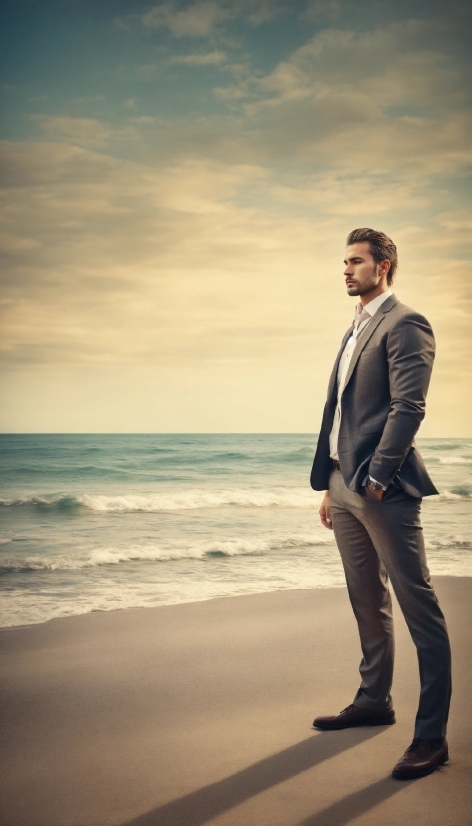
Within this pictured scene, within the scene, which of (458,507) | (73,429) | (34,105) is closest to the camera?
(34,105)

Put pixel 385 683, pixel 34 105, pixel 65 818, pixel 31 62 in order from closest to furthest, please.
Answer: pixel 65 818 < pixel 385 683 < pixel 31 62 < pixel 34 105

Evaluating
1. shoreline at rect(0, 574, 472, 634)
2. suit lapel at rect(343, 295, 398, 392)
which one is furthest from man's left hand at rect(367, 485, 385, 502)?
shoreline at rect(0, 574, 472, 634)

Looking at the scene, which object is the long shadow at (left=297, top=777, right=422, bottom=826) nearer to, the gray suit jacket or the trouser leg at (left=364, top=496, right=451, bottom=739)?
A: the trouser leg at (left=364, top=496, right=451, bottom=739)

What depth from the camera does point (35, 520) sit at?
12242 mm

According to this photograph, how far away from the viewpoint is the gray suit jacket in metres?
2.13

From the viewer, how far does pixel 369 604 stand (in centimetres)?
252

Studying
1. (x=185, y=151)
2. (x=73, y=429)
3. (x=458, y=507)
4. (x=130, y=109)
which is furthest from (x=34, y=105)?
(x=73, y=429)

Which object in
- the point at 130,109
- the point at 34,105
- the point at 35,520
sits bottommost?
the point at 35,520

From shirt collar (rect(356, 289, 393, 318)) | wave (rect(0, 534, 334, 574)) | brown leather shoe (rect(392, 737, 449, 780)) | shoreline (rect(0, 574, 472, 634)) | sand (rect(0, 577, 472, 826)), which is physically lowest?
wave (rect(0, 534, 334, 574))

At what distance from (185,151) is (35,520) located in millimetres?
6948

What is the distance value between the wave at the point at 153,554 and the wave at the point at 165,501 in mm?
5653

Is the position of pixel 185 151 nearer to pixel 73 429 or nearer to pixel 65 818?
pixel 65 818

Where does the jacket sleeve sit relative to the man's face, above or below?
below

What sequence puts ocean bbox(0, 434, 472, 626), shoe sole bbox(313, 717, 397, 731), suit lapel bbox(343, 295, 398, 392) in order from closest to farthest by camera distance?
suit lapel bbox(343, 295, 398, 392) < shoe sole bbox(313, 717, 397, 731) < ocean bbox(0, 434, 472, 626)
